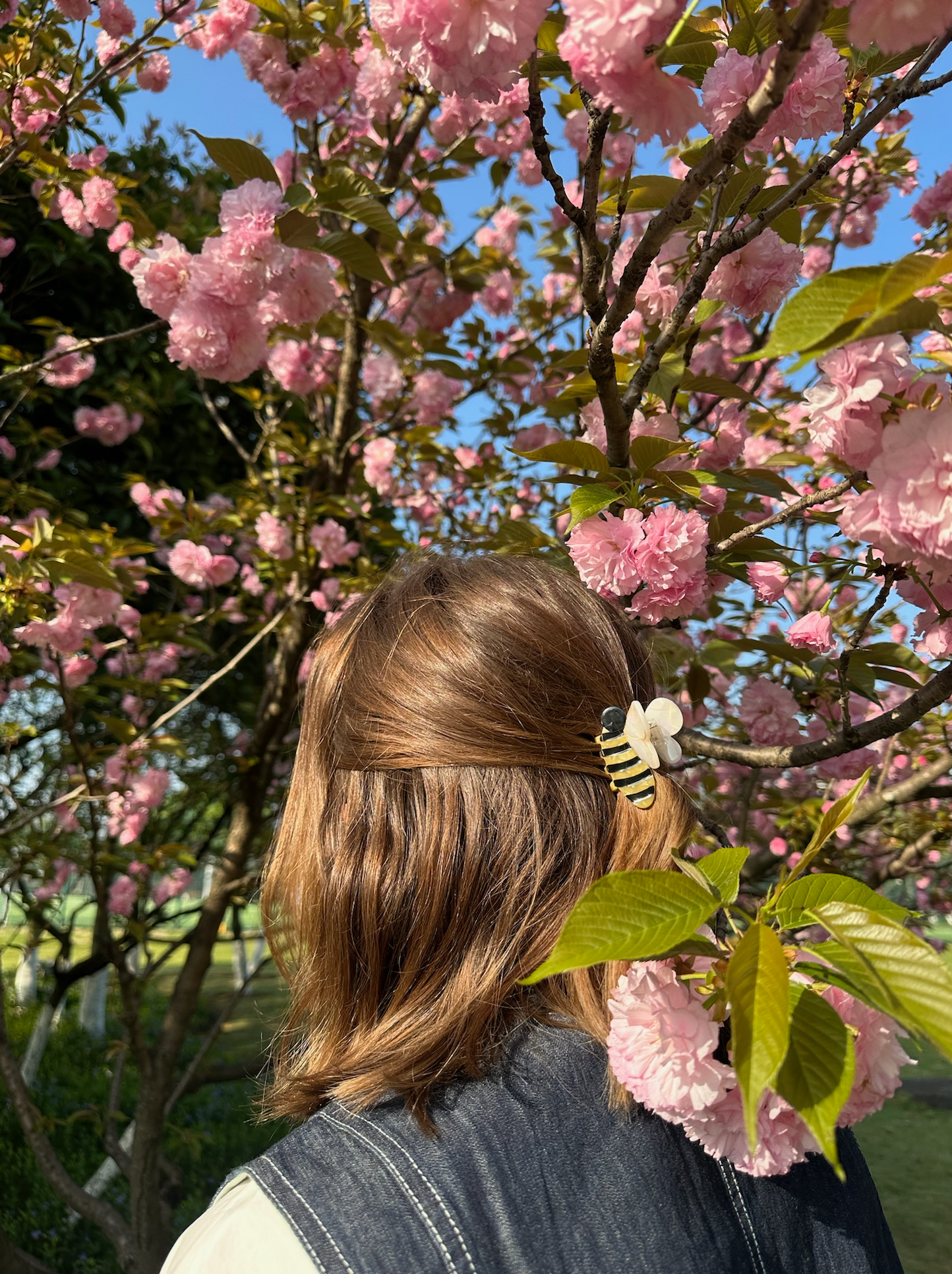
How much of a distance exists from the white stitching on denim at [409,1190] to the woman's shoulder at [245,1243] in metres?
0.08

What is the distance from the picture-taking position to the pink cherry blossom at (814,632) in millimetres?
1380

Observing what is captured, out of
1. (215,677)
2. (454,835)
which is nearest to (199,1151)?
(215,677)

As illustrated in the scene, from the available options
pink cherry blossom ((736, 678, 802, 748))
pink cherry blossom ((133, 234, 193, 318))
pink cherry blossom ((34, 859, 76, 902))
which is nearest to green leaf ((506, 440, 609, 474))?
pink cherry blossom ((736, 678, 802, 748))

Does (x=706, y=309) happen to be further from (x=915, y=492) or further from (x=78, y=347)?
(x=78, y=347)

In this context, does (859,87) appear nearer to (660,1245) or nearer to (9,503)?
Answer: (660,1245)

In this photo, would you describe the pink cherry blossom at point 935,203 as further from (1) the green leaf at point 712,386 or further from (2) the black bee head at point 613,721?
(2) the black bee head at point 613,721

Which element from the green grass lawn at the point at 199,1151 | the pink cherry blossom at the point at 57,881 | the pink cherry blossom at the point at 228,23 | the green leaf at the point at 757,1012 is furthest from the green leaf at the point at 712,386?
the pink cherry blossom at the point at 57,881

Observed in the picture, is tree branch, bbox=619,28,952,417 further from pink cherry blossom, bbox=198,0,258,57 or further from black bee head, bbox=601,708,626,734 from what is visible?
pink cherry blossom, bbox=198,0,258,57

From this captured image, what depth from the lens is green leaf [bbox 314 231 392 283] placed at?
4.73 ft

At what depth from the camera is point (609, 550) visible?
1092 millimetres

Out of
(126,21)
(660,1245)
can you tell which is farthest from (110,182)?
(660,1245)

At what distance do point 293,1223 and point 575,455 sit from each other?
0.80 meters

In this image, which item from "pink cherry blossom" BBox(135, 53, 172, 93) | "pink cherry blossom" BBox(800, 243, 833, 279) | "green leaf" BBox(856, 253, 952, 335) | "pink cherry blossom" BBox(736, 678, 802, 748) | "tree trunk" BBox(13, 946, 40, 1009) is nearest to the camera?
"green leaf" BBox(856, 253, 952, 335)

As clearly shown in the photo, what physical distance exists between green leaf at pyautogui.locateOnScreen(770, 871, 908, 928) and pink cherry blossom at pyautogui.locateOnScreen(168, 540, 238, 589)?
2.70 meters
